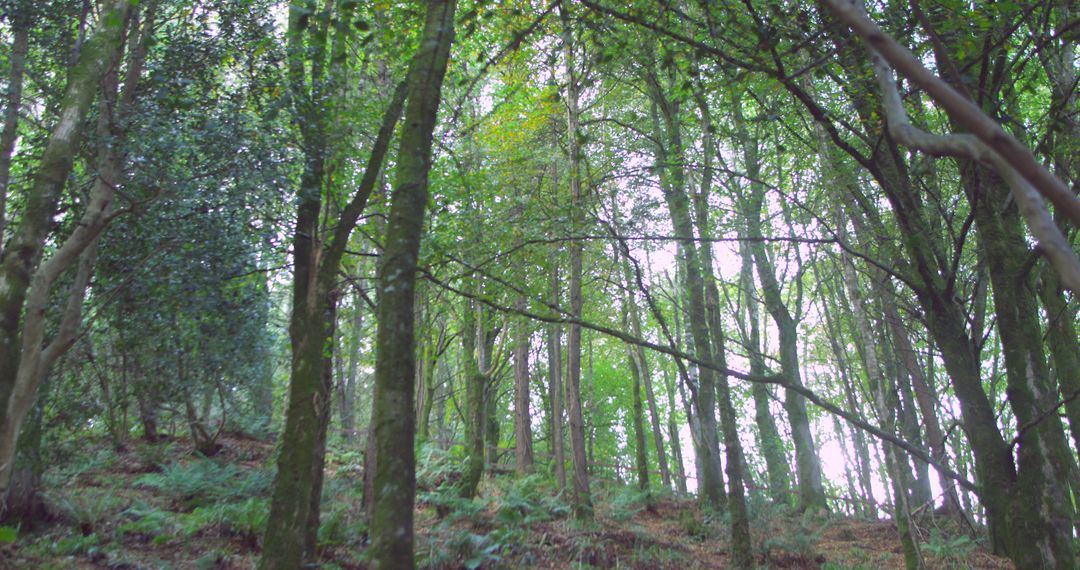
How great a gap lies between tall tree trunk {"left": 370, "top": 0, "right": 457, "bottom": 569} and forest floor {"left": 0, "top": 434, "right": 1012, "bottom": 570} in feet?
13.4

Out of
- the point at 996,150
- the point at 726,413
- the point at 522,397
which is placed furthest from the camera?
the point at 522,397

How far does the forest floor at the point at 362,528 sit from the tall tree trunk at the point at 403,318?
407 cm

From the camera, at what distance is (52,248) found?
803 centimetres

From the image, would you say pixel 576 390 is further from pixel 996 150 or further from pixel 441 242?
pixel 996 150

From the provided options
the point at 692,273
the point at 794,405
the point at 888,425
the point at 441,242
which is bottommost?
the point at 888,425

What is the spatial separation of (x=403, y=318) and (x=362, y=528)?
5686 mm

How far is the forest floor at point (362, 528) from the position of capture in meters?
6.66

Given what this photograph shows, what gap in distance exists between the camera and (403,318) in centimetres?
332

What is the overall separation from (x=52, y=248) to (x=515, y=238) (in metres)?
5.85

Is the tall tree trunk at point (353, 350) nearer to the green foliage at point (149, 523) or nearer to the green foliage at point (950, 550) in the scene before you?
the green foliage at point (149, 523)

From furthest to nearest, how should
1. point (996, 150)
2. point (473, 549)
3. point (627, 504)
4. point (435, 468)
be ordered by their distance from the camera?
point (435, 468), point (627, 504), point (473, 549), point (996, 150)

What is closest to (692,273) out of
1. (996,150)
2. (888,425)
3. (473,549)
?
(888,425)

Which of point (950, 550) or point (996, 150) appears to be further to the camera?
point (950, 550)

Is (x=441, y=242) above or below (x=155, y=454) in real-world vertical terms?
above
